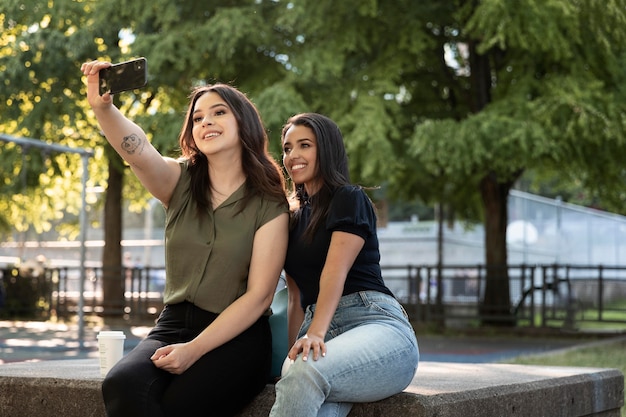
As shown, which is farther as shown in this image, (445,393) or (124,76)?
(445,393)

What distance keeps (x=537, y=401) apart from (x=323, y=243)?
4.65 feet

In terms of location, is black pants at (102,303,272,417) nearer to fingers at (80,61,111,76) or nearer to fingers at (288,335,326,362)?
fingers at (288,335,326,362)

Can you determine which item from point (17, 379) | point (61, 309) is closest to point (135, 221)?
point (61, 309)

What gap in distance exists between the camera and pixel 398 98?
1848cm

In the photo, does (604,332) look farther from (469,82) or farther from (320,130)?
(320,130)

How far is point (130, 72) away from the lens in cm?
386

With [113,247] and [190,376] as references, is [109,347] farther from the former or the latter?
[113,247]

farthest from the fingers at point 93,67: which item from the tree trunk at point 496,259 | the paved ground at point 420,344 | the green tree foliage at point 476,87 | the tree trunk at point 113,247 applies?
the tree trunk at point 113,247

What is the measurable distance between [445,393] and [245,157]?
4.05ft

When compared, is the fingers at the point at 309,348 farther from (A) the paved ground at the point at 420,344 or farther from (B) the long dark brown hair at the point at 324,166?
(A) the paved ground at the point at 420,344

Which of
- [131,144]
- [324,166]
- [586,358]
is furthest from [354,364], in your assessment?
[586,358]

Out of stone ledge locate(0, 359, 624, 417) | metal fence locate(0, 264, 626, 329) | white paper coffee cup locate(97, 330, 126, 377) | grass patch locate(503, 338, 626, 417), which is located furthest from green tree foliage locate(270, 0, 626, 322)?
white paper coffee cup locate(97, 330, 126, 377)

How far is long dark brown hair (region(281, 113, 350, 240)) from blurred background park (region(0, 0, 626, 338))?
35.2 ft

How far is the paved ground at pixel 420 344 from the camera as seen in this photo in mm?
12898
